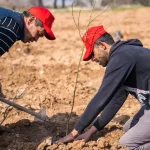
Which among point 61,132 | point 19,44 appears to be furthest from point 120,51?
point 19,44

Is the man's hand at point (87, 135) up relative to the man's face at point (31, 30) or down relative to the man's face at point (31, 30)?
down

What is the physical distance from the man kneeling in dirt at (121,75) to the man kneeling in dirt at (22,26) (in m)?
0.53

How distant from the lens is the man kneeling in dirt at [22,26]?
12.4ft

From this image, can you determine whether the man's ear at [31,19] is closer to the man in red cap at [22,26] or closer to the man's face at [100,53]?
the man in red cap at [22,26]

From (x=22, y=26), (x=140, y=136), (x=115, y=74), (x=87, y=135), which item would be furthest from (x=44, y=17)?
(x=140, y=136)

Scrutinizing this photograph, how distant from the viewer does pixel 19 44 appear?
10.6 m

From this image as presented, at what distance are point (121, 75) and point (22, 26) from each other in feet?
3.77

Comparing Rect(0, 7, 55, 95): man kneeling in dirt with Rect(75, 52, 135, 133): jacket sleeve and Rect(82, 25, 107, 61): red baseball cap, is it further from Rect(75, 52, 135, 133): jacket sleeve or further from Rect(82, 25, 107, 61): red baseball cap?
Rect(75, 52, 135, 133): jacket sleeve

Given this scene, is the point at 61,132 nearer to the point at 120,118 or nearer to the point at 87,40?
the point at 120,118

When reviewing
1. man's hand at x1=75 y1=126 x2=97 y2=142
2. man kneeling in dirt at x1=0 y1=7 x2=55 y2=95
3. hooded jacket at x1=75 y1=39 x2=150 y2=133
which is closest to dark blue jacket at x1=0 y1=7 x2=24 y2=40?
man kneeling in dirt at x1=0 y1=7 x2=55 y2=95

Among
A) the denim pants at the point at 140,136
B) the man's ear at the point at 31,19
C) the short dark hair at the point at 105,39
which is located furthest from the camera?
the man's ear at the point at 31,19

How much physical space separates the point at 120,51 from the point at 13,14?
1.16m

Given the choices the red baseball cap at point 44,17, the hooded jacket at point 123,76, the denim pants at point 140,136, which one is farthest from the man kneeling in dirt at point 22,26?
the denim pants at point 140,136

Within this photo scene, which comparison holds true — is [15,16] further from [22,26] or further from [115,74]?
[115,74]
